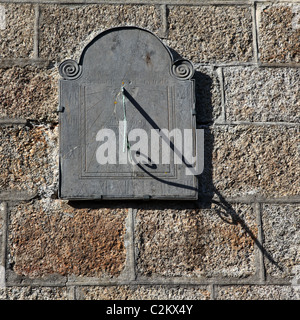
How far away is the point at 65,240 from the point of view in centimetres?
328

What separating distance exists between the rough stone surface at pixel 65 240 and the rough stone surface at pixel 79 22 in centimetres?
80

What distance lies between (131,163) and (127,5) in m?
0.86

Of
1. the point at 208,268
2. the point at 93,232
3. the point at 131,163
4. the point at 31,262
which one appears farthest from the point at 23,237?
the point at 208,268

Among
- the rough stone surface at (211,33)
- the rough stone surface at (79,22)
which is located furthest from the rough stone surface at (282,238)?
the rough stone surface at (79,22)

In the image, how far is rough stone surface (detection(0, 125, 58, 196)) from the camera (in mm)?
3346

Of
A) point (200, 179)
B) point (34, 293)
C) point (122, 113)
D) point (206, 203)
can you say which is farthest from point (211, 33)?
point (34, 293)

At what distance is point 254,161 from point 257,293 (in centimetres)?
64

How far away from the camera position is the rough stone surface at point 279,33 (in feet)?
11.7

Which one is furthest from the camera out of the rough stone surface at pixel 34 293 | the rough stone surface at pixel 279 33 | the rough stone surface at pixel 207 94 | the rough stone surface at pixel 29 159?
the rough stone surface at pixel 279 33

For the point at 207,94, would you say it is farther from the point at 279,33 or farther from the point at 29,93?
the point at 29,93

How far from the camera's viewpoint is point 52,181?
336 centimetres

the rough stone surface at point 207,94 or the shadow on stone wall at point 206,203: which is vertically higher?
the rough stone surface at point 207,94

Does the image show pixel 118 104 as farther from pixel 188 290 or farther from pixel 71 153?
pixel 188 290

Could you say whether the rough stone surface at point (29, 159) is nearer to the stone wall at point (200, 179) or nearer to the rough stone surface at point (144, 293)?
the stone wall at point (200, 179)
